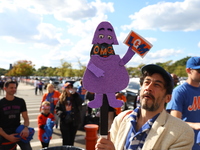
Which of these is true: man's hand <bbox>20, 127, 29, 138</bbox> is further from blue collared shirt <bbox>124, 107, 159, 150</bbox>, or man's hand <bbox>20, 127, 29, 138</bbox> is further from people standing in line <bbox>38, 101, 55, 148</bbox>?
blue collared shirt <bbox>124, 107, 159, 150</bbox>

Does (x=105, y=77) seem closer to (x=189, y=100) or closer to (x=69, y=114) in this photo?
(x=189, y=100)

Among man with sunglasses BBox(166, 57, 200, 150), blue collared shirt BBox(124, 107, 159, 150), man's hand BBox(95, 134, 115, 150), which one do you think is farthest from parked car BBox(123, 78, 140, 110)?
man's hand BBox(95, 134, 115, 150)

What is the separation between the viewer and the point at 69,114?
4.48 metres

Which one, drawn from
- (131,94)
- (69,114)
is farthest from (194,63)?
(131,94)

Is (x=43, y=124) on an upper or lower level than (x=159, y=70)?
lower

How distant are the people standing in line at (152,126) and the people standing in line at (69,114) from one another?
9.06ft

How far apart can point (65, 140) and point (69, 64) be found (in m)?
54.3

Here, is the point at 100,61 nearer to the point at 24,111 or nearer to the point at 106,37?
the point at 106,37

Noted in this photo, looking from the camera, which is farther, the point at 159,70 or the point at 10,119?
the point at 10,119

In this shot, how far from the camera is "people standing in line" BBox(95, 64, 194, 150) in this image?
1453mm

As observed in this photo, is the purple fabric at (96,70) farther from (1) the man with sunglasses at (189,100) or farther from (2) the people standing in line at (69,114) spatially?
(2) the people standing in line at (69,114)

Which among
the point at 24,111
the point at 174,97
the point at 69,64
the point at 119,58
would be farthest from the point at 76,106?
the point at 69,64

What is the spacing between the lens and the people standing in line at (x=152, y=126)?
4.77 feet

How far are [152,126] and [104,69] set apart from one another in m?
0.64
